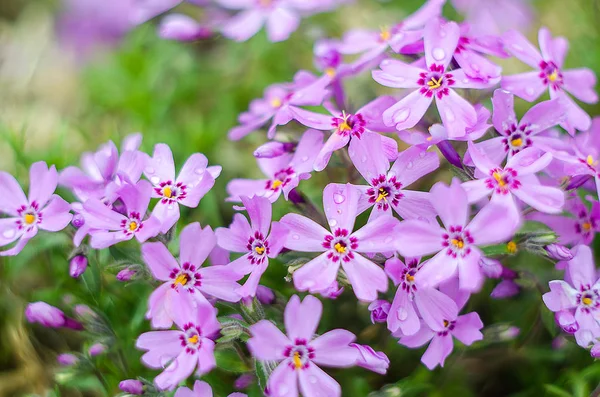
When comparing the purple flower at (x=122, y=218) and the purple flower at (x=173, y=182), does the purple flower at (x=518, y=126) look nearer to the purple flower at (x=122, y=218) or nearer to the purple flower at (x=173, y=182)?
the purple flower at (x=173, y=182)

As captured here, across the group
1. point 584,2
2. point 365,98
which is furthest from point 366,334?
point 584,2

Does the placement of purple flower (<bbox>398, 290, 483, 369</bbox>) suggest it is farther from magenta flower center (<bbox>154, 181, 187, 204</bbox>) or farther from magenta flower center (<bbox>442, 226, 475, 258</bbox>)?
magenta flower center (<bbox>154, 181, 187, 204</bbox>)

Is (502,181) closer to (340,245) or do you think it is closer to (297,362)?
(340,245)

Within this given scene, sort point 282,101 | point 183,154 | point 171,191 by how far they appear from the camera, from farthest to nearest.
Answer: point 183,154
point 282,101
point 171,191

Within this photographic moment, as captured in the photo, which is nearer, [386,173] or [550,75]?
[386,173]

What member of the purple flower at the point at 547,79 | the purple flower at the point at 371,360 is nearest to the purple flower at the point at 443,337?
the purple flower at the point at 371,360

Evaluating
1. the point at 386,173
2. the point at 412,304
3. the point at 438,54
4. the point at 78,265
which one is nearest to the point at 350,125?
the point at 386,173

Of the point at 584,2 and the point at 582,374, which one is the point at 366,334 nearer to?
the point at 582,374
